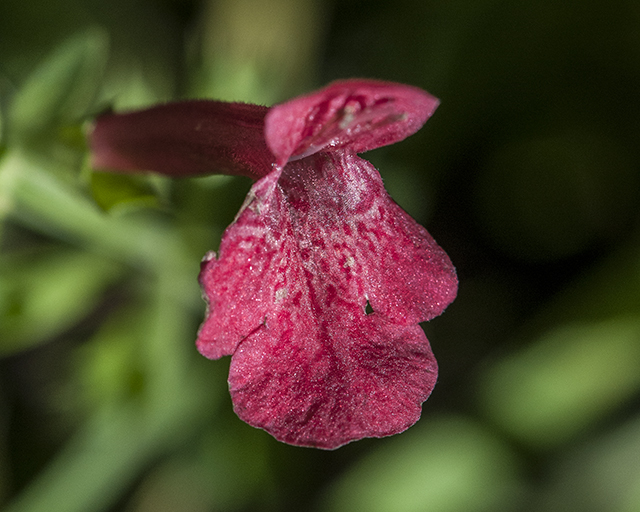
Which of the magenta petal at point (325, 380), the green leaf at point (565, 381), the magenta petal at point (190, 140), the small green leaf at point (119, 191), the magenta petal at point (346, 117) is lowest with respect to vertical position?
the green leaf at point (565, 381)

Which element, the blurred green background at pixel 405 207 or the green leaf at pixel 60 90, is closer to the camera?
the green leaf at pixel 60 90

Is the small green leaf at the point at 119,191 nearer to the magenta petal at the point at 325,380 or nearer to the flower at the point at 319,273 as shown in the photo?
the flower at the point at 319,273

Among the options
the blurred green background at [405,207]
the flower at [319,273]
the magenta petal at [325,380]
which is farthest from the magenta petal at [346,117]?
the blurred green background at [405,207]

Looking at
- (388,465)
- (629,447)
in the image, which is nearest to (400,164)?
(388,465)

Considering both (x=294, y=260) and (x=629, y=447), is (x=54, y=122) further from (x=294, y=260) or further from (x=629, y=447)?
(x=629, y=447)

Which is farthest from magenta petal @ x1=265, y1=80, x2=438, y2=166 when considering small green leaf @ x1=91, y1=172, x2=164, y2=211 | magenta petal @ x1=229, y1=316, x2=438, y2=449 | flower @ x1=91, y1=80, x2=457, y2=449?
small green leaf @ x1=91, y1=172, x2=164, y2=211

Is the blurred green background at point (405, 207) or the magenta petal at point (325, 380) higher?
the magenta petal at point (325, 380)

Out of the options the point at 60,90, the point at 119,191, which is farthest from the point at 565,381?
the point at 60,90
